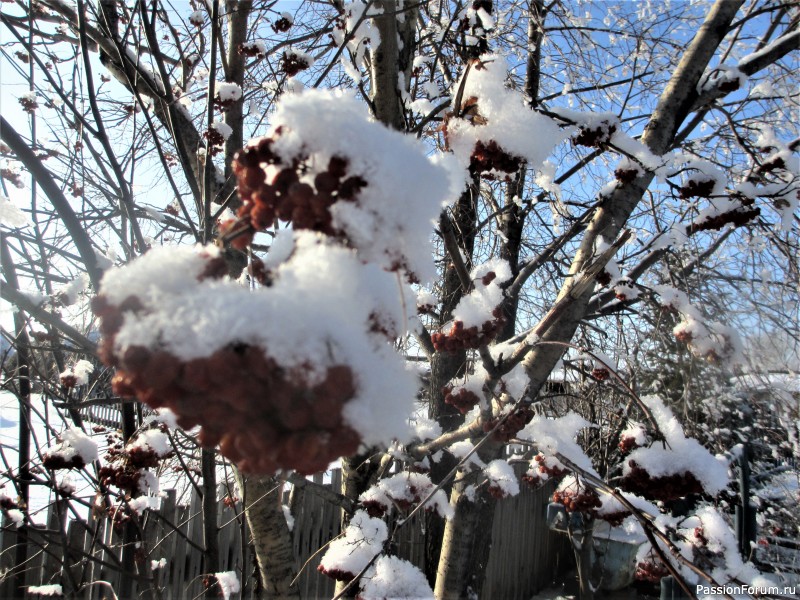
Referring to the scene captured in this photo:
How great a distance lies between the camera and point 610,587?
685 centimetres

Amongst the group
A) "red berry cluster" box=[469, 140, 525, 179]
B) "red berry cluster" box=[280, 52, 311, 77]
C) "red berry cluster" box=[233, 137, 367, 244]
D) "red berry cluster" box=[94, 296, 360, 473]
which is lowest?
"red berry cluster" box=[94, 296, 360, 473]

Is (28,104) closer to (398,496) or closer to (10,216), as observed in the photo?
(10,216)

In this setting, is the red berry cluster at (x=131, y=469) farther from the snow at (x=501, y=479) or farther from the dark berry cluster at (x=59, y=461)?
the snow at (x=501, y=479)

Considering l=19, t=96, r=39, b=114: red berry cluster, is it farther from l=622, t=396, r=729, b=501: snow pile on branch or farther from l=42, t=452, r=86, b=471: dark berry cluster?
l=622, t=396, r=729, b=501: snow pile on branch

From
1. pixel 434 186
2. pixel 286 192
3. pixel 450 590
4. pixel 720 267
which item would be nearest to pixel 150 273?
pixel 286 192

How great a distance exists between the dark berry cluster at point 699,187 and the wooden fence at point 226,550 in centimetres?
227

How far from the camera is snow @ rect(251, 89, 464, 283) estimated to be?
685mm

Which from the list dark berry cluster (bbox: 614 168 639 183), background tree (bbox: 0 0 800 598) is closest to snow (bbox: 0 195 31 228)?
background tree (bbox: 0 0 800 598)

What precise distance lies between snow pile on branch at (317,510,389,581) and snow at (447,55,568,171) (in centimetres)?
161

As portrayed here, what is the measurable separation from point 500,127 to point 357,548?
194 cm

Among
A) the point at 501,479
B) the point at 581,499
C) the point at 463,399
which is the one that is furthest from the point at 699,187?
the point at 501,479

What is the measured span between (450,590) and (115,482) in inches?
74.0

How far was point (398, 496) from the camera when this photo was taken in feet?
9.68

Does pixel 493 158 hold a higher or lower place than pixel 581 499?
higher
